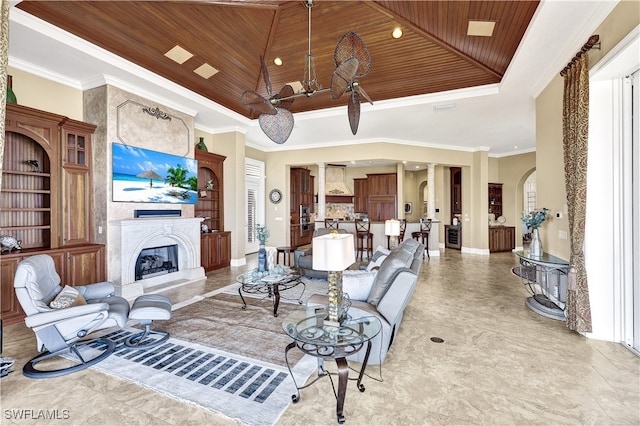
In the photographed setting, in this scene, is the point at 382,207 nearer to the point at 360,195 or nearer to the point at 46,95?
the point at 360,195

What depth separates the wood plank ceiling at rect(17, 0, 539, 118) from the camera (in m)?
3.51

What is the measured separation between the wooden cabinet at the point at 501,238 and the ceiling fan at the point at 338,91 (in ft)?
28.0

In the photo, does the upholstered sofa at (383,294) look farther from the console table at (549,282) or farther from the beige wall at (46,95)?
the beige wall at (46,95)

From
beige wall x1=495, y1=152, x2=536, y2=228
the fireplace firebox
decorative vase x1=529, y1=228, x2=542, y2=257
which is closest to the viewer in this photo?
decorative vase x1=529, y1=228, x2=542, y2=257

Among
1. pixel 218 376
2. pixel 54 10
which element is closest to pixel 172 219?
pixel 54 10

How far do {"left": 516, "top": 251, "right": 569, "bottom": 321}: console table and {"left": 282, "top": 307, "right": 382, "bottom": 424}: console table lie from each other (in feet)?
9.56

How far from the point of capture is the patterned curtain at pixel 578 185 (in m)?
3.08

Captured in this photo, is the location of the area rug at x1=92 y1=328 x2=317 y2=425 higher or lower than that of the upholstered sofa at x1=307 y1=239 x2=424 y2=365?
lower

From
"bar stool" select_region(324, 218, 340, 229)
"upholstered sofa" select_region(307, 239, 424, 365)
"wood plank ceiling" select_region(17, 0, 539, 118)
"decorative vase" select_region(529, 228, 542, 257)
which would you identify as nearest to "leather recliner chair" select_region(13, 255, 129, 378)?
"upholstered sofa" select_region(307, 239, 424, 365)

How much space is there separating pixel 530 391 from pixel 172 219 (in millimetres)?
5766

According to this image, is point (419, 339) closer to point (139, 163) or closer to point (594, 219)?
point (594, 219)

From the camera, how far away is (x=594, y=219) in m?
3.16

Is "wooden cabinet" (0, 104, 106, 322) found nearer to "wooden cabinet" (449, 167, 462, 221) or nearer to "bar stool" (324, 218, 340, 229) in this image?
"bar stool" (324, 218, 340, 229)

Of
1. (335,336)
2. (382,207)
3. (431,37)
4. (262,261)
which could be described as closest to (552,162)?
(431,37)
